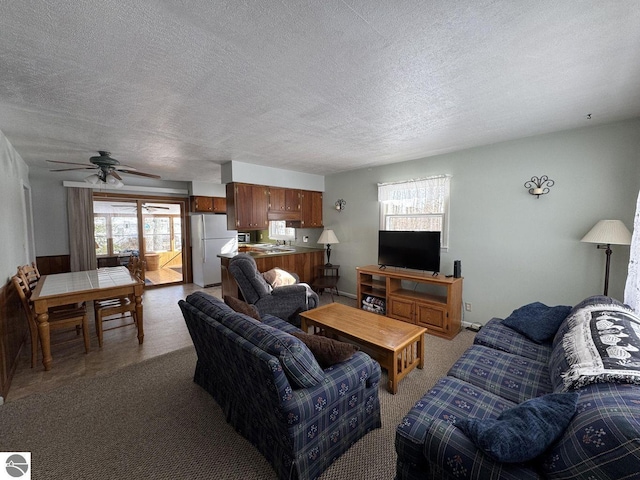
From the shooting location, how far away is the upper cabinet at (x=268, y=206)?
4523 millimetres

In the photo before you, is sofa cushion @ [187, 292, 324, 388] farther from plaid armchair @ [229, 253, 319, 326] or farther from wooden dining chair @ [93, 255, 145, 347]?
wooden dining chair @ [93, 255, 145, 347]

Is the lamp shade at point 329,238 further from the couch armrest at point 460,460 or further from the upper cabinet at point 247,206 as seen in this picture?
the couch armrest at point 460,460

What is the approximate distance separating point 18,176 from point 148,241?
114 inches

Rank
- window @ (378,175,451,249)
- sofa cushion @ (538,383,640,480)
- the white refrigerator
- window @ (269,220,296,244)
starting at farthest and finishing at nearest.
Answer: window @ (269,220,296,244), the white refrigerator, window @ (378,175,451,249), sofa cushion @ (538,383,640,480)

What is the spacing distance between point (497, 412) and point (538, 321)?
4.37 ft

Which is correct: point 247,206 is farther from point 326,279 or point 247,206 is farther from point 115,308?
point 115,308

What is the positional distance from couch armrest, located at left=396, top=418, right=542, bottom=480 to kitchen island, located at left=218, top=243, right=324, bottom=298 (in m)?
3.57

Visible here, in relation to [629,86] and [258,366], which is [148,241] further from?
[629,86]

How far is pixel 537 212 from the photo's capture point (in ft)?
10.3

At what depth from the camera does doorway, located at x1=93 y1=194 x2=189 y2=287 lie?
228 inches

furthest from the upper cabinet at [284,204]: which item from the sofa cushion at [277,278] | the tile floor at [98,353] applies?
the tile floor at [98,353]

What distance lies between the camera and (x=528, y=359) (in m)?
2.03

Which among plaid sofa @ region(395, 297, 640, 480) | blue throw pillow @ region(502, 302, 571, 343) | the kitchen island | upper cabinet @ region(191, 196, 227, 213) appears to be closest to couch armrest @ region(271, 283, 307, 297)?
the kitchen island

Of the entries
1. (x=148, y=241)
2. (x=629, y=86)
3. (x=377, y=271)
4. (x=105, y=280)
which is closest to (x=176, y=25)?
(x=629, y=86)
